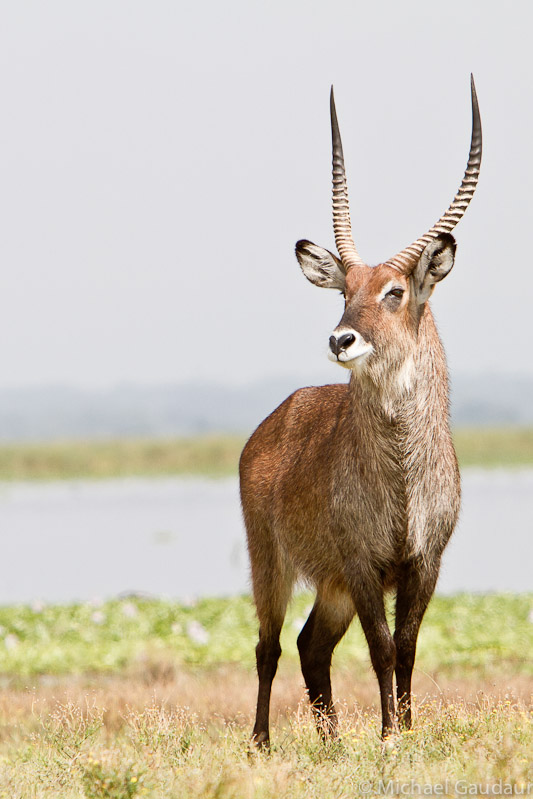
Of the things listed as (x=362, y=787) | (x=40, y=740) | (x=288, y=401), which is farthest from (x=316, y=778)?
(x=288, y=401)

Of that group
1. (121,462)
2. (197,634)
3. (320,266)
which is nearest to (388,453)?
(320,266)

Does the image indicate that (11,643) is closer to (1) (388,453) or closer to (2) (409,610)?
(2) (409,610)

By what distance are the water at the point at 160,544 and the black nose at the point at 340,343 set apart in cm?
648

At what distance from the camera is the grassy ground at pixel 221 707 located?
14.5 feet

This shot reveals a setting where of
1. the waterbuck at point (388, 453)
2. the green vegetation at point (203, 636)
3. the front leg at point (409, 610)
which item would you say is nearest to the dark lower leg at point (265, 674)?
the waterbuck at point (388, 453)

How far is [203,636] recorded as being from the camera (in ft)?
33.1

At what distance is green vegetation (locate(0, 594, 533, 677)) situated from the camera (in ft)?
32.2

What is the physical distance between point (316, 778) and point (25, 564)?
15.4 meters

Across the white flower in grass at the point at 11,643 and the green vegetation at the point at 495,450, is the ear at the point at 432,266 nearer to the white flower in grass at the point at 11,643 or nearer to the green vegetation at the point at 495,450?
the white flower in grass at the point at 11,643

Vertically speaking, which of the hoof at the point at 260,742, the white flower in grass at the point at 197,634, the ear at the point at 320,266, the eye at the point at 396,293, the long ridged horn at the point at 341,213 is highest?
the long ridged horn at the point at 341,213

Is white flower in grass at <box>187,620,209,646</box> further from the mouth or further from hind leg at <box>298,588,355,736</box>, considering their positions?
the mouth

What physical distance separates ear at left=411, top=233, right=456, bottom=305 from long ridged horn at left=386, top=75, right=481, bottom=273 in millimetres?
73

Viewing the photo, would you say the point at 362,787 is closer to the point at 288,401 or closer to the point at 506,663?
the point at 288,401

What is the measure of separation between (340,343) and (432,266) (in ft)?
2.19
